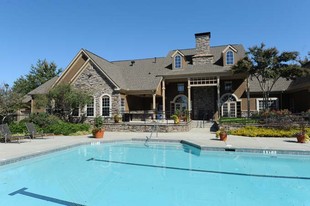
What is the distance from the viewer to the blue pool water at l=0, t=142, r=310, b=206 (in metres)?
6.23

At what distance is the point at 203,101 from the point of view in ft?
90.2

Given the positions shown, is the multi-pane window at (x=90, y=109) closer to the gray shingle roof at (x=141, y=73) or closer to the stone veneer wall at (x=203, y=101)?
the gray shingle roof at (x=141, y=73)

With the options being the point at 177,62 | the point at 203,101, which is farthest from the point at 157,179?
the point at 177,62

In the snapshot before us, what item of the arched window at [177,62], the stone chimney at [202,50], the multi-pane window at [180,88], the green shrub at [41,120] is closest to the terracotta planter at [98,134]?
the green shrub at [41,120]

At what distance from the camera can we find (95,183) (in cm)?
759

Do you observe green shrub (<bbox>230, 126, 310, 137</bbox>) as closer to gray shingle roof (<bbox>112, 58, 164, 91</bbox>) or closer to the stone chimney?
gray shingle roof (<bbox>112, 58, 164, 91</bbox>)

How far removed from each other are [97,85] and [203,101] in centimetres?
1227

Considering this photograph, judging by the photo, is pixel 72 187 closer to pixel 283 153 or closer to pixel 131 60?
pixel 283 153

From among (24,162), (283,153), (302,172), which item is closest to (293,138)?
(283,153)

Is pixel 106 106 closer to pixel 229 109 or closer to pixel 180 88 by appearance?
pixel 180 88

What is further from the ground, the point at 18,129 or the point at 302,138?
the point at 18,129

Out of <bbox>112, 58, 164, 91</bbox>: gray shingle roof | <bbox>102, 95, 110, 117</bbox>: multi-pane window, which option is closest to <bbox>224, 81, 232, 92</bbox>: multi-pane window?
<bbox>112, 58, 164, 91</bbox>: gray shingle roof

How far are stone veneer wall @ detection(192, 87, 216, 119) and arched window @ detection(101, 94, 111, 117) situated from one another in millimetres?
9975

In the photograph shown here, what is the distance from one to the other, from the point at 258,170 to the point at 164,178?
12.7 feet
